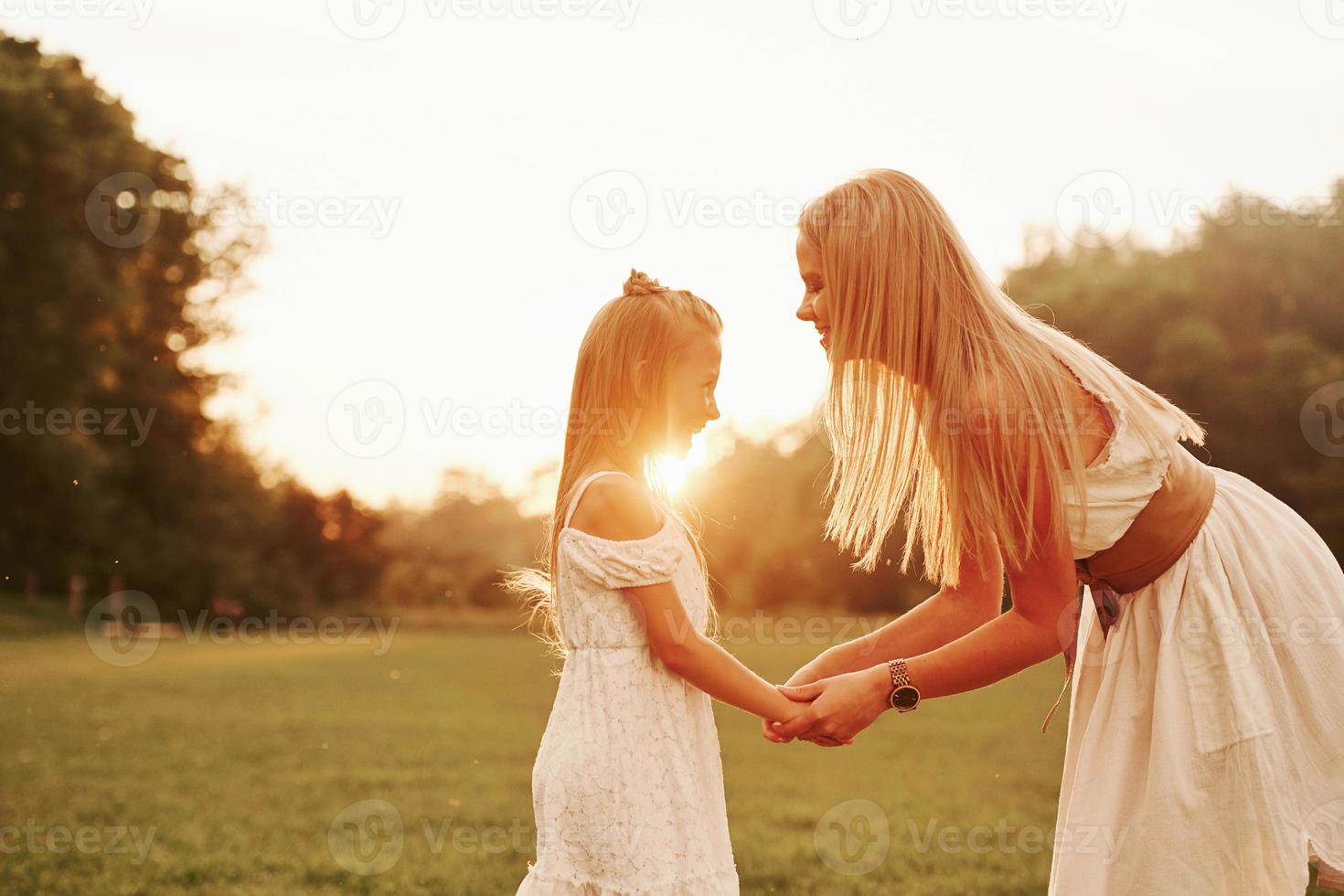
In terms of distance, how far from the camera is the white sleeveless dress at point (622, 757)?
283 cm

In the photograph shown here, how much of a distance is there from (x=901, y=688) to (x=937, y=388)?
2.81ft

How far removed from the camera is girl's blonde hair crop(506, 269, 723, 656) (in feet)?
10.3

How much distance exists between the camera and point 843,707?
10.5 feet

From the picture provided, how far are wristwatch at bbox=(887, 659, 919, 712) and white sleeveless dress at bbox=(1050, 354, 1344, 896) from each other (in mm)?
520

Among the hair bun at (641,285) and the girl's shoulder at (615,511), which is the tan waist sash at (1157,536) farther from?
the hair bun at (641,285)

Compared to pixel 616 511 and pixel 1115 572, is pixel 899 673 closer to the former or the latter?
pixel 1115 572
